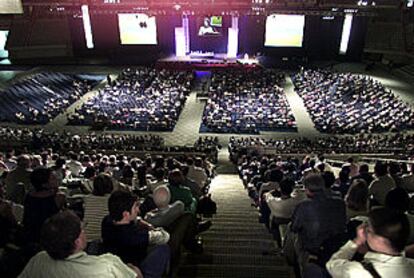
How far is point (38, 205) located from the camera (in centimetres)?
406

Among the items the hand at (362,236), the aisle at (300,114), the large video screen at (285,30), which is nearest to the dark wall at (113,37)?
the large video screen at (285,30)

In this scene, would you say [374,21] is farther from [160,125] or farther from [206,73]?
[160,125]

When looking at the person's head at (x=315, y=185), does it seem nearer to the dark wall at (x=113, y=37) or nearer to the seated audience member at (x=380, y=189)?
the seated audience member at (x=380, y=189)

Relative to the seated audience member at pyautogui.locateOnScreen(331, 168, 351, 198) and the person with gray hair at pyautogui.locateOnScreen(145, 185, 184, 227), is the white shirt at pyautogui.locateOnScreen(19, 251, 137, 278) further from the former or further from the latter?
the seated audience member at pyautogui.locateOnScreen(331, 168, 351, 198)

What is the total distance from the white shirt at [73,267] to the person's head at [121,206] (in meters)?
0.66

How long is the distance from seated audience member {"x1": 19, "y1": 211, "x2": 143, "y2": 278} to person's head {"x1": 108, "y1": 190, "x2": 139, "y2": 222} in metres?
0.68

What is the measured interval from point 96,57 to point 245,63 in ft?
45.8

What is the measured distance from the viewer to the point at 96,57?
35.5 m

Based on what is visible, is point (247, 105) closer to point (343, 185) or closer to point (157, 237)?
point (343, 185)

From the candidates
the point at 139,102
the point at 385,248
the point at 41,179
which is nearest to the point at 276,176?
the point at 41,179

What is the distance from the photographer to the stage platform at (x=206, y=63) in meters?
30.5

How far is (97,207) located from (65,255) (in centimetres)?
203

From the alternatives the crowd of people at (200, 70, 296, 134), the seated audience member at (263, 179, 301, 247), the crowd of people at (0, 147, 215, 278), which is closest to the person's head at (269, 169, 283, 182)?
the seated audience member at (263, 179, 301, 247)

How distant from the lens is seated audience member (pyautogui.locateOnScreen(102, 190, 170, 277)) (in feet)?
10.3
